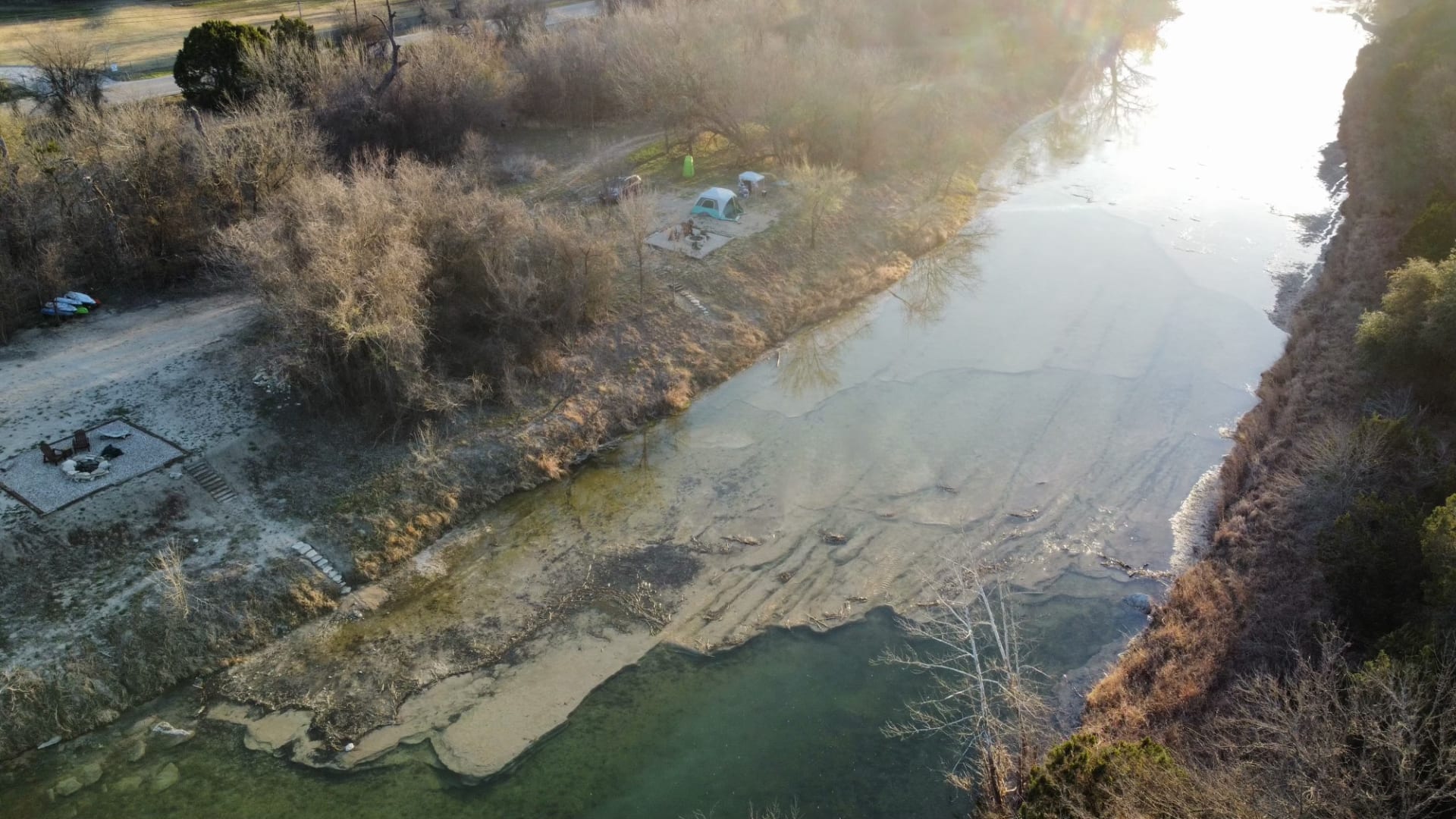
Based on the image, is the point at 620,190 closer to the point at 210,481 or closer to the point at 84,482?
the point at 210,481

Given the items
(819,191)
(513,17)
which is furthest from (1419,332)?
(513,17)

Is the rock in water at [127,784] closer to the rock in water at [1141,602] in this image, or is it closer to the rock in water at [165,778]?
the rock in water at [165,778]

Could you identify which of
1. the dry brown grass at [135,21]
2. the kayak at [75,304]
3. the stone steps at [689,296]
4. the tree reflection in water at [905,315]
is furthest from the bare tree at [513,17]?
the kayak at [75,304]

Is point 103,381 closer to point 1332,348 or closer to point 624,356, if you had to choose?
point 624,356

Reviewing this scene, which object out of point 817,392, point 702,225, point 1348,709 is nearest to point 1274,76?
point 702,225

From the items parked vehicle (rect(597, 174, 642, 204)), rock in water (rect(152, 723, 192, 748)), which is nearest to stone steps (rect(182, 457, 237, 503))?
rock in water (rect(152, 723, 192, 748))

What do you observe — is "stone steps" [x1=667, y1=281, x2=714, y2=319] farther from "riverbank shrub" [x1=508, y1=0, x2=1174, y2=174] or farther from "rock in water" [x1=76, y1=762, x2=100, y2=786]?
"rock in water" [x1=76, y1=762, x2=100, y2=786]
